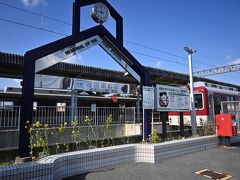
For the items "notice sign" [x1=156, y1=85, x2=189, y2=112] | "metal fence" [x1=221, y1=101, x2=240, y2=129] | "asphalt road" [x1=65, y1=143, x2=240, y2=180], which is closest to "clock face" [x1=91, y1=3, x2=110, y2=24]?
"notice sign" [x1=156, y1=85, x2=189, y2=112]

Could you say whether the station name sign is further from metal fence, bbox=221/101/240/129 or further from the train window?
metal fence, bbox=221/101/240/129

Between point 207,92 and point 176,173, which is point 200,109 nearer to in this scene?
point 207,92

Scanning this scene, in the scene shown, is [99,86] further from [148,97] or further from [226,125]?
[226,125]

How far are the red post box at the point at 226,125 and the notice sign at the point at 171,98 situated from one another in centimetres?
142

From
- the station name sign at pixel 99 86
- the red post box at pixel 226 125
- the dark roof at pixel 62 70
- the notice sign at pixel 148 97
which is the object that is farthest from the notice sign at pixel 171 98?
the dark roof at pixel 62 70

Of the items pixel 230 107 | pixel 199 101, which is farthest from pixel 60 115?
pixel 230 107

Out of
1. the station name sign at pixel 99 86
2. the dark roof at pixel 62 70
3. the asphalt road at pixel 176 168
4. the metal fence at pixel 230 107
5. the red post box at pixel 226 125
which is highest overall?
the dark roof at pixel 62 70

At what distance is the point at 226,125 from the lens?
342 inches

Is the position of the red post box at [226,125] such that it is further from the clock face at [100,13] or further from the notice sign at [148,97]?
the clock face at [100,13]

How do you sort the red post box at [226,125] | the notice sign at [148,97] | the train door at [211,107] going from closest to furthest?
the notice sign at [148,97], the red post box at [226,125], the train door at [211,107]

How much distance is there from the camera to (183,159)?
6438 mm

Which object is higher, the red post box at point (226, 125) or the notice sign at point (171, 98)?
the notice sign at point (171, 98)

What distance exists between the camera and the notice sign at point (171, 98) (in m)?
8.04

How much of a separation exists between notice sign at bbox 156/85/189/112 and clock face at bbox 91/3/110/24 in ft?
10.1
